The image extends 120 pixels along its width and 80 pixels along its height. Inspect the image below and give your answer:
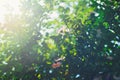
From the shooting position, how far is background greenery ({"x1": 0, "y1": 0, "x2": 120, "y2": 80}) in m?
4.42

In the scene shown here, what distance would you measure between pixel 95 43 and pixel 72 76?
0.75 meters

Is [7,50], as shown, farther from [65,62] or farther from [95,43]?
[95,43]

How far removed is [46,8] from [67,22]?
0.49 metres

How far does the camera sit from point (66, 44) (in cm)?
450

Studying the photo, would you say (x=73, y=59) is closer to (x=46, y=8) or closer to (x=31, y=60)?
→ (x=31, y=60)

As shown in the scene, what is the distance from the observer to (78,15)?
4543 mm

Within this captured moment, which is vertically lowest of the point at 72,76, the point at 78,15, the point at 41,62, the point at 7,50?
the point at 72,76

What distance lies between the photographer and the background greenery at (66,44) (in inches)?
174

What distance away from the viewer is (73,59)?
4.50m

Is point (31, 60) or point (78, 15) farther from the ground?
point (78, 15)

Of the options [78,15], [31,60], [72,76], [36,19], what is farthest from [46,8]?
[72,76]

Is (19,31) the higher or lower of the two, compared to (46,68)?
higher

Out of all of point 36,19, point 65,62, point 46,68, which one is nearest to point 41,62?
point 46,68

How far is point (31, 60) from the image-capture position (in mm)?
4500
